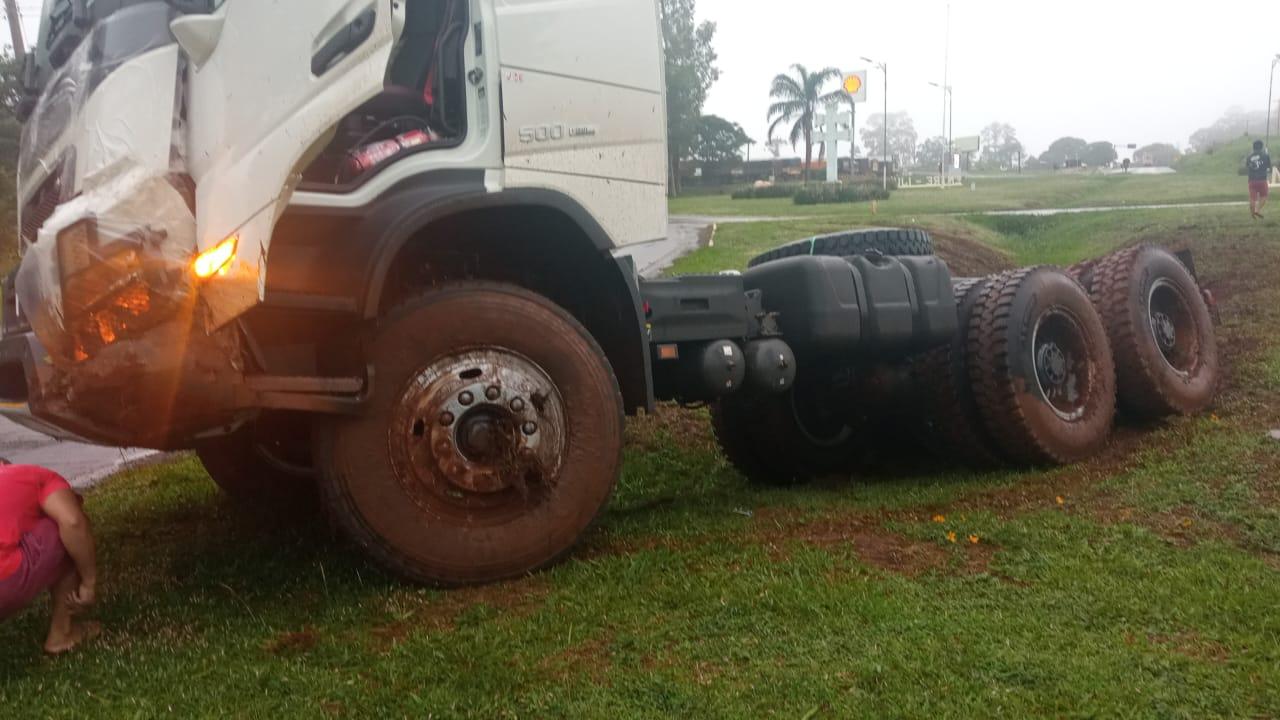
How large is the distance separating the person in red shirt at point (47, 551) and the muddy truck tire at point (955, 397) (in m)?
4.27

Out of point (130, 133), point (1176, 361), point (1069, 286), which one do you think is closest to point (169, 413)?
point (130, 133)

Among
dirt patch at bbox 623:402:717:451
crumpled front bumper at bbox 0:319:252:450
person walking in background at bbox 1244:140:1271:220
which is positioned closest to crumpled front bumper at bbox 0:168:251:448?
crumpled front bumper at bbox 0:319:252:450

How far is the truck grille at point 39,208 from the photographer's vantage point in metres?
3.86

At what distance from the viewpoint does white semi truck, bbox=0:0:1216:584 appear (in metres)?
3.52

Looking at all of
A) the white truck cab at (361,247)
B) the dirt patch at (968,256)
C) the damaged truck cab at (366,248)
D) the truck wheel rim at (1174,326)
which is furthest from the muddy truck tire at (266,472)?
the dirt patch at (968,256)

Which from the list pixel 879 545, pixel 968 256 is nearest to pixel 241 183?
pixel 879 545

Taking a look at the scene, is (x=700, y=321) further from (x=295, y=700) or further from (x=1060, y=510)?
(x=295, y=700)

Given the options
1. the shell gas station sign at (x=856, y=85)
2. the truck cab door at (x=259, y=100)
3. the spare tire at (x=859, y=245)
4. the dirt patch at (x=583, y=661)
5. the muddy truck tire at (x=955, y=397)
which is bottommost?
the dirt patch at (x=583, y=661)

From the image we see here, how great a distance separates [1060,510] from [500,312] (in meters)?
2.80

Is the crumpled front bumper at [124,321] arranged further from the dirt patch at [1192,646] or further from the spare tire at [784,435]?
the spare tire at [784,435]

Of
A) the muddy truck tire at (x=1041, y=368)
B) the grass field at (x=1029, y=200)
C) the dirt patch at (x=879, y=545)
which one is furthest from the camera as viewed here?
the grass field at (x=1029, y=200)

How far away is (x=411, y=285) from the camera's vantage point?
4258 millimetres

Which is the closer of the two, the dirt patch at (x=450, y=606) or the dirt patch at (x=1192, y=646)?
the dirt patch at (x=1192, y=646)

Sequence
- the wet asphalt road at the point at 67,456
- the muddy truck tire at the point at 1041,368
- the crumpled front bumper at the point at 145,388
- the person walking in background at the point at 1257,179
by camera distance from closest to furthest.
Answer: the crumpled front bumper at the point at 145,388
the muddy truck tire at the point at 1041,368
the wet asphalt road at the point at 67,456
the person walking in background at the point at 1257,179
